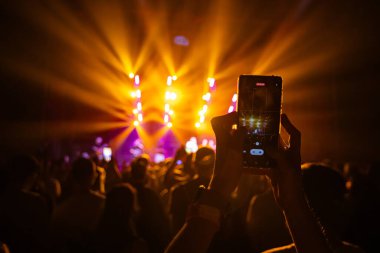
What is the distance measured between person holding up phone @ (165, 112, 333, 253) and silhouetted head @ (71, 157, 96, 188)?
276 cm

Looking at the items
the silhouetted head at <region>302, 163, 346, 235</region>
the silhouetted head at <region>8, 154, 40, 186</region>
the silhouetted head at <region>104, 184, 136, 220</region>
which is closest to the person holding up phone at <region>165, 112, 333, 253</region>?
the silhouetted head at <region>302, 163, 346, 235</region>

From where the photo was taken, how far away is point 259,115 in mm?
1552

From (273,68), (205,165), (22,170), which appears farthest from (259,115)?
(273,68)

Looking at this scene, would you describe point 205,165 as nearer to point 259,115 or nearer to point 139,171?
point 139,171

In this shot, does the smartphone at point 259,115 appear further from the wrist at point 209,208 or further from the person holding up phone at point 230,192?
the wrist at point 209,208

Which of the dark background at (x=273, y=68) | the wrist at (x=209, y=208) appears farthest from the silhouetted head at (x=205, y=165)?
the dark background at (x=273, y=68)

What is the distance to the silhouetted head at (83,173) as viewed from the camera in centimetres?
380

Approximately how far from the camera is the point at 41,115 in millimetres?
13172

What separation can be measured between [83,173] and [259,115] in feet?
9.00

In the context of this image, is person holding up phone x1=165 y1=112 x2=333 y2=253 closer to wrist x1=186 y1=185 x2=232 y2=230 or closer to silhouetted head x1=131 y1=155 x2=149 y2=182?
wrist x1=186 y1=185 x2=232 y2=230

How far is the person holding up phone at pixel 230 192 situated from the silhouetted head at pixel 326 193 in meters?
0.80

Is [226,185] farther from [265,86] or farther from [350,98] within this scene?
[350,98]

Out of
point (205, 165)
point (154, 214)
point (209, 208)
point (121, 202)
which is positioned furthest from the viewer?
point (154, 214)

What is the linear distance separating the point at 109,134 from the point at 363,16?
1633 centimetres
